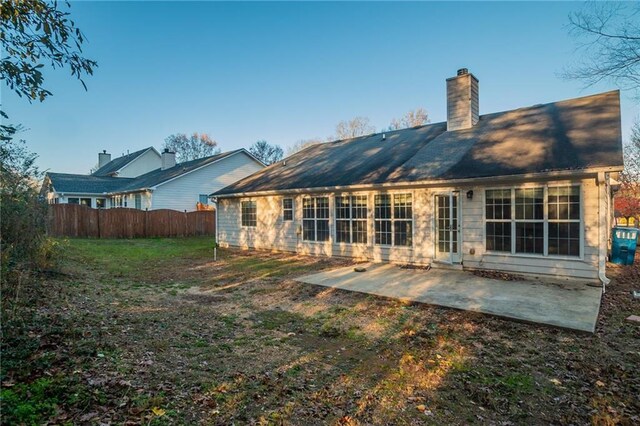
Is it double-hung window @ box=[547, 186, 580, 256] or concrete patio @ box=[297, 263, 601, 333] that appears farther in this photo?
double-hung window @ box=[547, 186, 580, 256]

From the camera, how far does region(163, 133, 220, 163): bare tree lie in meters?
57.0

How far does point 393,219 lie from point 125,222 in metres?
16.9

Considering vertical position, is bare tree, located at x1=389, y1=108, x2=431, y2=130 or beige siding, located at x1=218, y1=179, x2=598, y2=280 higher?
bare tree, located at x1=389, y1=108, x2=431, y2=130

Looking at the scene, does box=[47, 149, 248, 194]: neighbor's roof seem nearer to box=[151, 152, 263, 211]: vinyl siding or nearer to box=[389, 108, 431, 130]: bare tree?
box=[151, 152, 263, 211]: vinyl siding

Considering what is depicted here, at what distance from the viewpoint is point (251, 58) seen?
17234 millimetres

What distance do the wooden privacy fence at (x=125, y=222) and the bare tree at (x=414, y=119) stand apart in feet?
83.0

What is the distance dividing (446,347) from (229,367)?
9.40ft

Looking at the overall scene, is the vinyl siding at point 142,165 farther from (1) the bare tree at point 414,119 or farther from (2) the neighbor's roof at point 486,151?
(1) the bare tree at point 414,119

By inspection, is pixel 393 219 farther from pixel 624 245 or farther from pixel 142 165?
pixel 142 165

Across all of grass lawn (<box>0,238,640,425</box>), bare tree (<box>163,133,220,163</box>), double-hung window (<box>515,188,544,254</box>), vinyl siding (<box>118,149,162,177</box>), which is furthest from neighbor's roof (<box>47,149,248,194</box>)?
bare tree (<box>163,133,220,163</box>)

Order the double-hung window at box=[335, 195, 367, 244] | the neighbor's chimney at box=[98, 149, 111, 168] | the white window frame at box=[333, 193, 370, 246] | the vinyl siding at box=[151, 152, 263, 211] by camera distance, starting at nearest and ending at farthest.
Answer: the white window frame at box=[333, 193, 370, 246] → the double-hung window at box=[335, 195, 367, 244] → the vinyl siding at box=[151, 152, 263, 211] → the neighbor's chimney at box=[98, 149, 111, 168]

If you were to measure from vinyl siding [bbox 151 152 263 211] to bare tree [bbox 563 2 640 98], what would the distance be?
2229 centimetres

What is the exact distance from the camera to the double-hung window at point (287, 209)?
14.3m

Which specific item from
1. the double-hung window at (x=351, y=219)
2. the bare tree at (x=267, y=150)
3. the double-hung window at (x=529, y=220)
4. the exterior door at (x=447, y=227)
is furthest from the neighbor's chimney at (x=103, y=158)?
the double-hung window at (x=529, y=220)
